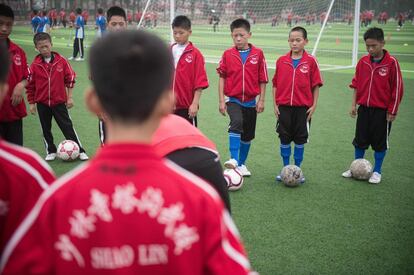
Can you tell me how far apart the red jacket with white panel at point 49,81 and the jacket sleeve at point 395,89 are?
4.31 meters

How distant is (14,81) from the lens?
4.46 metres

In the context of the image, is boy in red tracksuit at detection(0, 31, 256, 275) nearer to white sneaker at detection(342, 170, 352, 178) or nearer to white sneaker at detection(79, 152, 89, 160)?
white sneaker at detection(342, 170, 352, 178)

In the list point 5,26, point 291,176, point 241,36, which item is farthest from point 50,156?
point 291,176

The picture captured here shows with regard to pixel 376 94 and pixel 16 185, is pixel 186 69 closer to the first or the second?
pixel 376 94

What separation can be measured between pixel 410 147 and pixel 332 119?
205 centimetres

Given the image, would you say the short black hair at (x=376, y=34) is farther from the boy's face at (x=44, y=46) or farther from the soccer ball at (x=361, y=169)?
the boy's face at (x=44, y=46)

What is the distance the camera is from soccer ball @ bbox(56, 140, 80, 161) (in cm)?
600

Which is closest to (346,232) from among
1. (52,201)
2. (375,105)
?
(375,105)

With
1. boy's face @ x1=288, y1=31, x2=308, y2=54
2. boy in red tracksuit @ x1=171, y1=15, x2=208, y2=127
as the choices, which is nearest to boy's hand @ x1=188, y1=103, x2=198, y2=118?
boy in red tracksuit @ x1=171, y1=15, x2=208, y2=127

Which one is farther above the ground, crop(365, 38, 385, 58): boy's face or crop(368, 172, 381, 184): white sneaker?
crop(365, 38, 385, 58): boy's face

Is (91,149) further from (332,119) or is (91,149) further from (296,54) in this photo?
(332,119)

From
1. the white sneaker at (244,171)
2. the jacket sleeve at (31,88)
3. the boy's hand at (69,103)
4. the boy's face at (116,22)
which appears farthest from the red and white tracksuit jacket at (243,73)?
the jacket sleeve at (31,88)

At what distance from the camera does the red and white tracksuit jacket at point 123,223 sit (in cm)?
115

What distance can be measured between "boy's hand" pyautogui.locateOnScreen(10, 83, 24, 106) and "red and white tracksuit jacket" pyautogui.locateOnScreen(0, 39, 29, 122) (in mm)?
138
